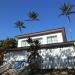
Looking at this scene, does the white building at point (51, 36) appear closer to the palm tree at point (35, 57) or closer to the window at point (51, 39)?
the window at point (51, 39)

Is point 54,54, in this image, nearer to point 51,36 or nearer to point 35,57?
point 35,57

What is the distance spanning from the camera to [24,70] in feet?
76.4

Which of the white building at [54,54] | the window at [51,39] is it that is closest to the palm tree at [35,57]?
the white building at [54,54]

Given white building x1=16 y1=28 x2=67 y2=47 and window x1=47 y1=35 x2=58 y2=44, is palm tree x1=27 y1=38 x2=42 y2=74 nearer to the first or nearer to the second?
white building x1=16 y1=28 x2=67 y2=47

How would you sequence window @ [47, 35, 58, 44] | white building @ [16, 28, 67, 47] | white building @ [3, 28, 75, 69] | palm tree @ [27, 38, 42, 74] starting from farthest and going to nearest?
window @ [47, 35, 58, 44] < white building @ [16, 28, 67, 47] < palm tree @ [27, 38, 42, 74] < white building @ [3, 28, 75, 69]

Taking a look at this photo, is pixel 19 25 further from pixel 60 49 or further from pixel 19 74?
pixel 19 74

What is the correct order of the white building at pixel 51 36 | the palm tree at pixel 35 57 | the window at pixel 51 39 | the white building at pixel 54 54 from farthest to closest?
the window at pixel 51 39
the white building at pixel 51 36
the palm tree at pixel 35 57
the white building at pixel 54 54

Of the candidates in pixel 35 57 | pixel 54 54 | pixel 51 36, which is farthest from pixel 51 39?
pixel 35 57

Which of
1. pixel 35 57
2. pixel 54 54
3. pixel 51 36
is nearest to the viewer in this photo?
pixel 35 57

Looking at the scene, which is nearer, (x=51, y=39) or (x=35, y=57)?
(x=35, y=57)

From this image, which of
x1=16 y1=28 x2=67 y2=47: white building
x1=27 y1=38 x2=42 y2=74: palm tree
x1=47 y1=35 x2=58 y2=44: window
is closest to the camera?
x1=27 y1=38 x2=42 y2=74: palm tree

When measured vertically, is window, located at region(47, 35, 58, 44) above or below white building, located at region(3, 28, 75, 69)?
above

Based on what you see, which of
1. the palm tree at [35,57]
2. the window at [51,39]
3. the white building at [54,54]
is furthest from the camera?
the window at [51,39]

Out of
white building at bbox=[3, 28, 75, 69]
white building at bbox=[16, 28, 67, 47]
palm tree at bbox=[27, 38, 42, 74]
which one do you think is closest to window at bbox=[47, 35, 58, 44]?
white building at bbox=[16, 28, 67, 47]
